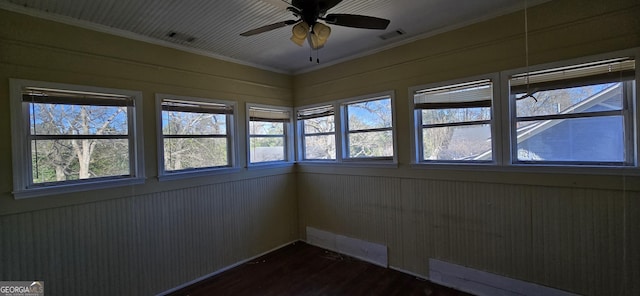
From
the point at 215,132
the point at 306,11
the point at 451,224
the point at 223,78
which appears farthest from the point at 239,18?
the point at 451,224

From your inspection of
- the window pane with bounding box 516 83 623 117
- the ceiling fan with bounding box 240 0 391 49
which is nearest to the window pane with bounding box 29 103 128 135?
the ceiling fan with bounding box 240 0 391 49

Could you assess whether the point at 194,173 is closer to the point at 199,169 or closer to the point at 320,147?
the point at 199,169

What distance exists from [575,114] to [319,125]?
2.93 metres

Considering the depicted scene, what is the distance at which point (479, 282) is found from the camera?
8.86 feet

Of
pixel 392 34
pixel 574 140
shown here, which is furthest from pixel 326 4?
pixel 574 140

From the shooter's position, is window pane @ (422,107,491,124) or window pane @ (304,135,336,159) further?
window pane @ (304,135,336,159)

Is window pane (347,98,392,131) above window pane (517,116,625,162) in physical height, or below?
above

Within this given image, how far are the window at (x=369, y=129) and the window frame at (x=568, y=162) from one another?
1.20 meters

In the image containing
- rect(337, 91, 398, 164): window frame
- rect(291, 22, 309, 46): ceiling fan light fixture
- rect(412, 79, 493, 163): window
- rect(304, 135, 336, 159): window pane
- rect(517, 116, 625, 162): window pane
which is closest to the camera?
rect(291, 22, 309, 46): ceiling fan light fixture

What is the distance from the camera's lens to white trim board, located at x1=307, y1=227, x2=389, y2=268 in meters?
3.43

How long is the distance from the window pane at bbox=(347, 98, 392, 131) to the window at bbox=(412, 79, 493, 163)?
0.41 m

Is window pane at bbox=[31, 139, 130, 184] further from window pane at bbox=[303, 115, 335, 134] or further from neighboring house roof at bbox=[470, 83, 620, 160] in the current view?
neighboring house roof at bbox=[470, 83, 620, 160]

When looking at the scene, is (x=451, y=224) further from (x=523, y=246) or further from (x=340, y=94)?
(x=340, y=94)

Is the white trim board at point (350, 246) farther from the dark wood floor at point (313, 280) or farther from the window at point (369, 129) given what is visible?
the window at point (369, 129)
